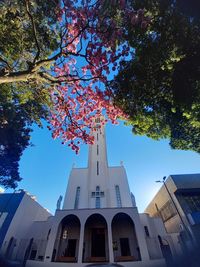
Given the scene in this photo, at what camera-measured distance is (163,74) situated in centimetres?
764

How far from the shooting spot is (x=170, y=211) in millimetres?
18266

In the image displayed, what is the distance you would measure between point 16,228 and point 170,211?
17717mm

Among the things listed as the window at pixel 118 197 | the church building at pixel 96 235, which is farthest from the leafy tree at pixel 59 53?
the window at pixel 118 197

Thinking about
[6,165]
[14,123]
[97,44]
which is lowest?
[97,44]

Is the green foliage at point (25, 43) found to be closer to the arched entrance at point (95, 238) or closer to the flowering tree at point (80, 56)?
the flowering tree at point (80, 56)

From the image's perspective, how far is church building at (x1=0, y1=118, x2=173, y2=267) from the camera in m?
11.8

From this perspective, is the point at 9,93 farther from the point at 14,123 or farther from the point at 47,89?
Result: the point at 14,123

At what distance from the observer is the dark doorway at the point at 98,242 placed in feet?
46.7

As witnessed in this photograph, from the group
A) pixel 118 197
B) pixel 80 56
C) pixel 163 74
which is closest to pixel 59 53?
pixel 80 56

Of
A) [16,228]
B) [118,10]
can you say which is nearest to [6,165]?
[16,228]

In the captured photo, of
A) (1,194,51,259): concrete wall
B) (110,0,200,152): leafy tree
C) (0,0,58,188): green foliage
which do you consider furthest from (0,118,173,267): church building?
(0,0,58,188): green foliage

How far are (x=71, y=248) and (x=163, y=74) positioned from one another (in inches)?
672

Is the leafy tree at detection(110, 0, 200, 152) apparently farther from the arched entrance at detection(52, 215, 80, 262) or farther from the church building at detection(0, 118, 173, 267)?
the arched entrance at detection(52, 215, 80, 262)

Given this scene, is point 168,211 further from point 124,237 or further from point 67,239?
point 67,239
